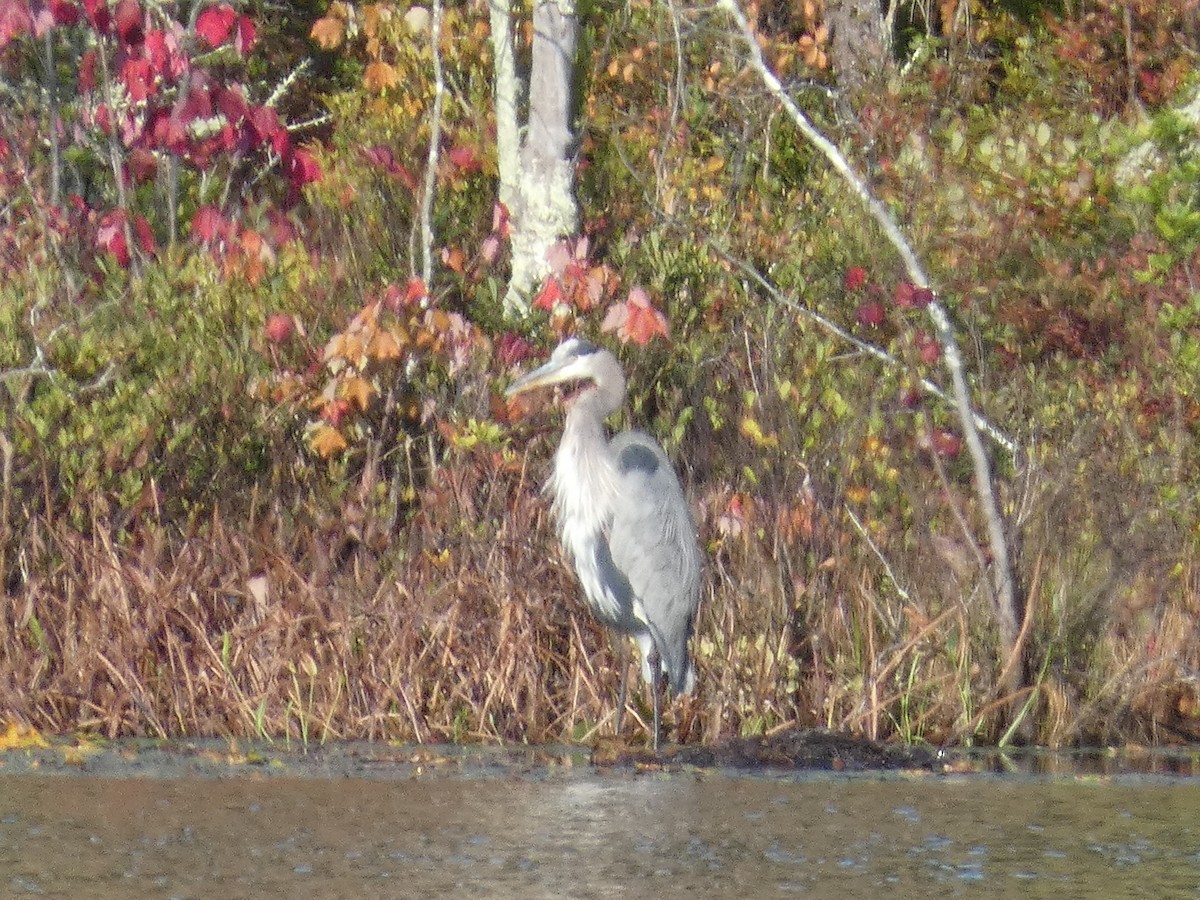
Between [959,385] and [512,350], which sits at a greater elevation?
[512,350]

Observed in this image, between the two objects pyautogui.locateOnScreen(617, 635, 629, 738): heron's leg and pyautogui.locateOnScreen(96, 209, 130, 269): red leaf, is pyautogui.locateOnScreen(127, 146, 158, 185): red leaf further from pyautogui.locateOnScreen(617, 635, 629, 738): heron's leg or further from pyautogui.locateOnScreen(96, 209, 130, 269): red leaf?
pyautogui.locateOnScreen(617, 635, 629, 738): heron's leg

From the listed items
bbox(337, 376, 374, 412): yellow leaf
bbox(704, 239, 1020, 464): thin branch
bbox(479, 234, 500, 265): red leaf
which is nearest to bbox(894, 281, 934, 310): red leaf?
bbox(704, 239, 1020, 464): thin branch

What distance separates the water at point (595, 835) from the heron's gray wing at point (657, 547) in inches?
36.2

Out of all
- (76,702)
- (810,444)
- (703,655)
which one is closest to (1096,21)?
(810,444)

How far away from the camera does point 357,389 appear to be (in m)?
8.25

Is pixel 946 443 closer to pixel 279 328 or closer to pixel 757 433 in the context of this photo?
pixel 757 433

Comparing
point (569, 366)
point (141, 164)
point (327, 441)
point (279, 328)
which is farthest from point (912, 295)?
point (141, 164)

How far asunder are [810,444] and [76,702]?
2.73 meters

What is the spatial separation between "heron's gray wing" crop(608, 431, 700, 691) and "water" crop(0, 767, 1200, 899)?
92 cm

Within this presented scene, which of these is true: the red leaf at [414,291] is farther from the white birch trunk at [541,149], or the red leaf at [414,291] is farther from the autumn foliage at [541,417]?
the white birch trunk at [541,149]

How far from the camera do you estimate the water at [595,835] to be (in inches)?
196

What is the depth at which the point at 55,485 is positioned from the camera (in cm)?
820

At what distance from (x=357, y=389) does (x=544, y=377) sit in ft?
2.42

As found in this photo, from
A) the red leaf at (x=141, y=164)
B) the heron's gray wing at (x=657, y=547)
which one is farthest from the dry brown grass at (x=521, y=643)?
the red leaf at (x=141, y=164)
